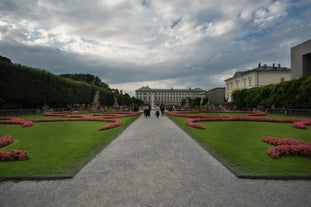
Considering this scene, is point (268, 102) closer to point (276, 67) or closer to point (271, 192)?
point (271, 192)

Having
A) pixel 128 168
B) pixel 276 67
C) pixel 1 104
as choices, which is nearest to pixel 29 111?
pixel 1 104

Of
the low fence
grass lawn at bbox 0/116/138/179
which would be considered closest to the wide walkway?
grass lawn at bbox 0/116/138/179

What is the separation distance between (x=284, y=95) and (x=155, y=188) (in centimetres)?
3658

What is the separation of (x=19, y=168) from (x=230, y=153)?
22.2ft

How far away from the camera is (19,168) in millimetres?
6074

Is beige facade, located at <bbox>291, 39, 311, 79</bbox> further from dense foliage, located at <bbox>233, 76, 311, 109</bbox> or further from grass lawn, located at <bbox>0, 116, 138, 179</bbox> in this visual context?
grass lawn, located at <bbox>0, 116, 138, 179</bbox>

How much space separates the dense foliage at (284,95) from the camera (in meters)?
30.3

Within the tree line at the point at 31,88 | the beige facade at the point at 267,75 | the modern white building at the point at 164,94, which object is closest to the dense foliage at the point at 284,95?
the beige facade at the point at 267,75

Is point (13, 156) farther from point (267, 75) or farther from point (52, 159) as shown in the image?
point (267, 75)

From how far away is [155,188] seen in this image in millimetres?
4906

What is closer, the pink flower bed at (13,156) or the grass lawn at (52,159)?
the grass lawn at (52,159)

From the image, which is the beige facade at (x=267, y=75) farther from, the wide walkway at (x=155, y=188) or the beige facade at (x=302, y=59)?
the wide walkway at (x=155, y=188)

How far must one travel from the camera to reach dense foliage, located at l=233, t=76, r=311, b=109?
99.5ft

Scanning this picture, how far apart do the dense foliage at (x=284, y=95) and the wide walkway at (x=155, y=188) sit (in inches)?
1186
